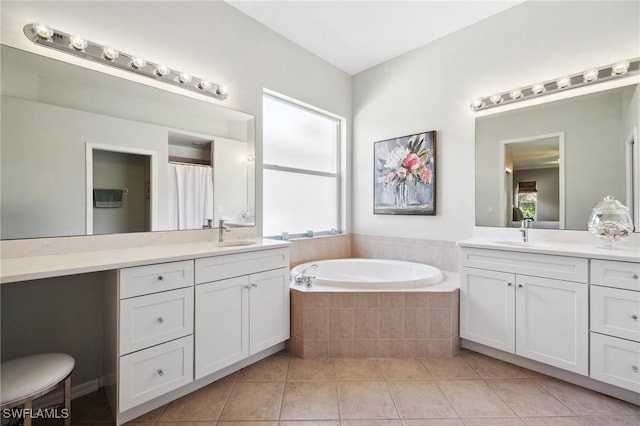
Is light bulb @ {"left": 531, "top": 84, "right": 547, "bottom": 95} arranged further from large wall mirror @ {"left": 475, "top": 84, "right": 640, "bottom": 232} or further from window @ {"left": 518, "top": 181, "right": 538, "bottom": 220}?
window @ {"left": 518, "top": 181, "right": 538, "bottom": 220}

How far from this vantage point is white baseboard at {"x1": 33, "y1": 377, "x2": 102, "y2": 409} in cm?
162

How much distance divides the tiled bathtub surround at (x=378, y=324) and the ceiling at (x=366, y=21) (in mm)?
2432

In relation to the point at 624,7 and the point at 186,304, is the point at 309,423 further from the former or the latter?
the point at 624,7

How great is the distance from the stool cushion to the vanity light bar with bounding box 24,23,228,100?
1700 mm

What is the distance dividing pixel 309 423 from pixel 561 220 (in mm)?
2386

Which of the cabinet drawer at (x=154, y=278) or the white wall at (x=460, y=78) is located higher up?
the white wall at (x=460, y=78)

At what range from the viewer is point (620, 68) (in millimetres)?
2033

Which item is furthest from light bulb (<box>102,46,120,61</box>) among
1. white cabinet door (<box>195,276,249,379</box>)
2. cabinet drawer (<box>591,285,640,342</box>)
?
cabinet drawer (<box>591,285,640,342</box>)

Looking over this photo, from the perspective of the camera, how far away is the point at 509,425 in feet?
4.99

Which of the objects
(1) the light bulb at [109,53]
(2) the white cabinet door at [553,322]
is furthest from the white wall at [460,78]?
(1) the light bulb at [109,53]

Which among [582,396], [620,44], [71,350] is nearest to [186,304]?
[71,350]

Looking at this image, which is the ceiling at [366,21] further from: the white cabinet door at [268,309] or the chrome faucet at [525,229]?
the white cabinet door at [268,309]

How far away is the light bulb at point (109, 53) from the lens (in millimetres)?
1816

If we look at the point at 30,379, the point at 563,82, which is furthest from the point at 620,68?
the point at 30,379
